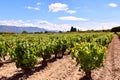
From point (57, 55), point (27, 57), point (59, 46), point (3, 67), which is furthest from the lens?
point (57, 55)

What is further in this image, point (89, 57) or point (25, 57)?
point (25, 57)

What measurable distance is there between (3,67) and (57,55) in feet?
Answer: 23.9

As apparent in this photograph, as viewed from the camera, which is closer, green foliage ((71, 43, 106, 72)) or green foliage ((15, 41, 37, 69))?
green foliage ((71, 43, 106, 72))

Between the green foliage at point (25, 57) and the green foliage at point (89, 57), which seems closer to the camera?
the green foliage at point (89, 57)

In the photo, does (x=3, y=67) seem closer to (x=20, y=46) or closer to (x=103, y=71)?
(x=20, y=46)

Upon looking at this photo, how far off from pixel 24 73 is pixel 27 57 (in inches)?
47.3

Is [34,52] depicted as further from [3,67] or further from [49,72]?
[3,67]

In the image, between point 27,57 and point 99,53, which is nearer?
point 99,53

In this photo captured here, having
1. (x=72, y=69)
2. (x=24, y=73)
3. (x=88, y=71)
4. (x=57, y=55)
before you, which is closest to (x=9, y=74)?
(x=24, y=73)

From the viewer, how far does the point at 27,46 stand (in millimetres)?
16359

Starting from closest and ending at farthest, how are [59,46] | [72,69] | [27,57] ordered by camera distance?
[27,57]
[72,69]
[59,46]

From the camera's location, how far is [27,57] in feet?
52.0

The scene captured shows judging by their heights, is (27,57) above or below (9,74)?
above

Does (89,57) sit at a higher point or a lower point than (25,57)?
higher
